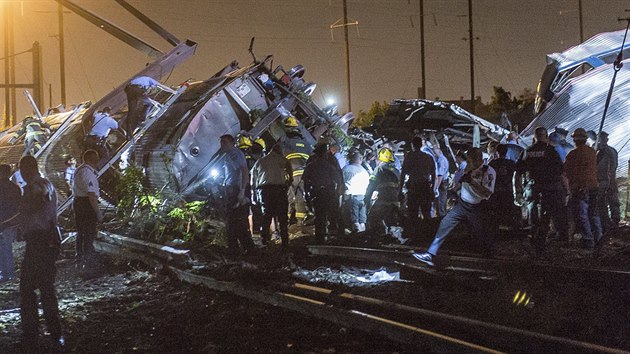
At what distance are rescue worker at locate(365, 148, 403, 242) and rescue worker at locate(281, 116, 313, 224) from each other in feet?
9.35

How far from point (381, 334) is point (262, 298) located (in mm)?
2032

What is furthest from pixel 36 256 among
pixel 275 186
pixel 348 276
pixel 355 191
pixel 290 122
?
pixel 290 122

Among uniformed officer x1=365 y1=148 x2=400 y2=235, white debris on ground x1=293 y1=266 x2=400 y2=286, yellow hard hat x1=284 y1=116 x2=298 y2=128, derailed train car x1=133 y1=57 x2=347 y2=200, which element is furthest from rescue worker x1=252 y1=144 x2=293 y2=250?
yellow hard hat x1=284 y1=116 x2=298 y2=128

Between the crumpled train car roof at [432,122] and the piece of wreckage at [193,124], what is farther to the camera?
the crumpled train car roof at [432,122]

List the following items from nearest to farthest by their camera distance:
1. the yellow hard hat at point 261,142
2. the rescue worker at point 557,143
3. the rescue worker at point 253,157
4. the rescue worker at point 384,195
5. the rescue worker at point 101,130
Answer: the rescue worker at point 557,143 → the rescue worker at point 384,195 → the rescue worker at point 253,157 → the yellow hard hat at point 261,142 → the rescue worker at point 101,130

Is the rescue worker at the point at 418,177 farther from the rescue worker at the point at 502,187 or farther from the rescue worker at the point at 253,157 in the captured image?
the rescue worker at the point at 253,157

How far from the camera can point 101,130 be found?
15.7 m

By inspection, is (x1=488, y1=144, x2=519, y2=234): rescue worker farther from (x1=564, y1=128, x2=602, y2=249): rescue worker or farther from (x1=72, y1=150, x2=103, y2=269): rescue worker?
(x1=72, y1=150, x2=103, y2=269): rescue worker

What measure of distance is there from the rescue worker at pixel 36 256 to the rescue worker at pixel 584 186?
7242 mm

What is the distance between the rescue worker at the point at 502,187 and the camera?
29.6 feet

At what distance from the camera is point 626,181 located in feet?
39.5

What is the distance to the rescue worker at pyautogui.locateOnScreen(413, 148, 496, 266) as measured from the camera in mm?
7754

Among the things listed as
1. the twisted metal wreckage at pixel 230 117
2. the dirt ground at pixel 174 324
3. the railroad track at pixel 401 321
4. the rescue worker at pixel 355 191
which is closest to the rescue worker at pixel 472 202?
the railroad track at pixel 401 321

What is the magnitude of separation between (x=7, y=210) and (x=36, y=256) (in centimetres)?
232
